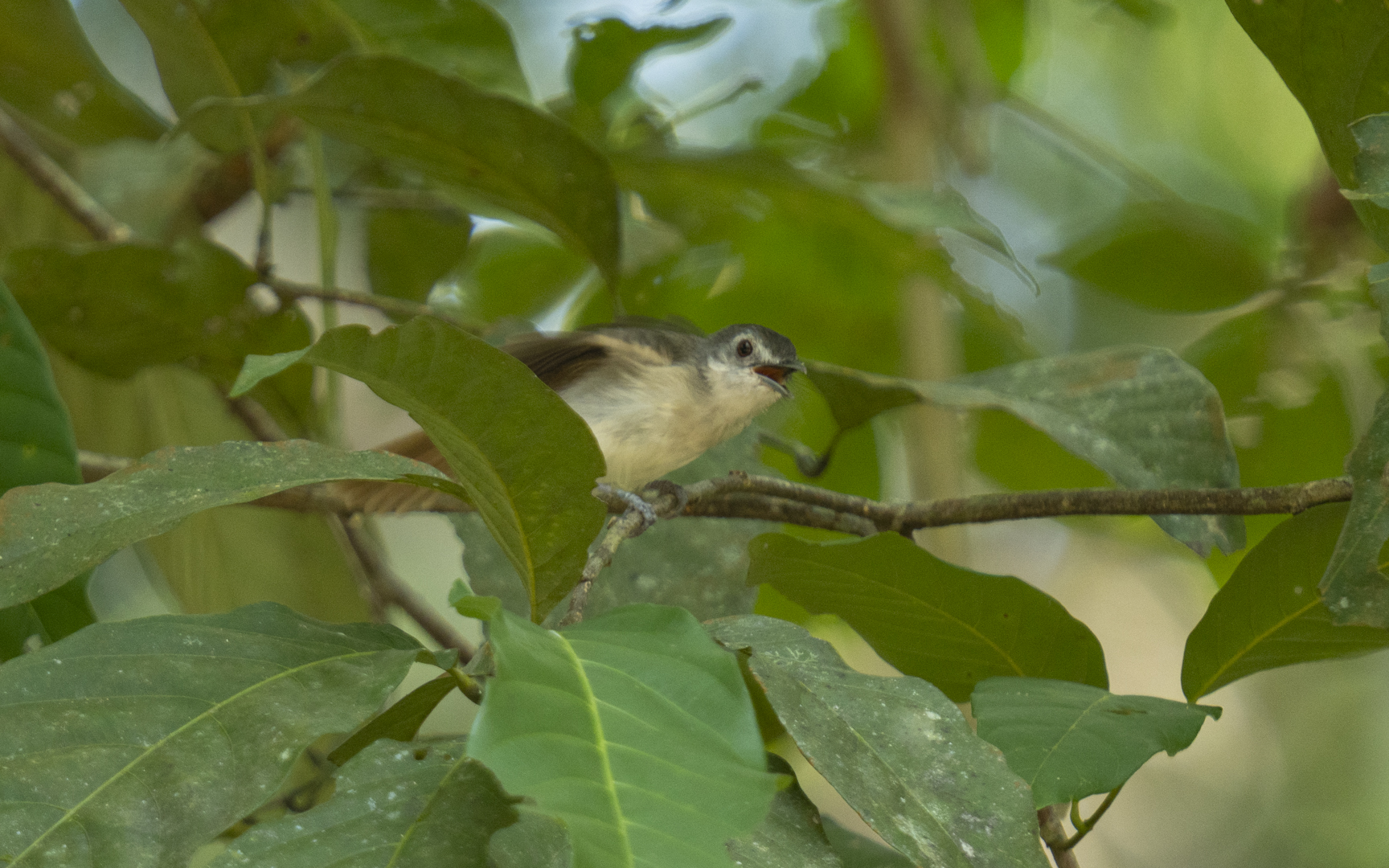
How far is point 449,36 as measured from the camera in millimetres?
2146

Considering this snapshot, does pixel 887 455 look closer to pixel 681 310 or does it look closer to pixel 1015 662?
pixel 681 310

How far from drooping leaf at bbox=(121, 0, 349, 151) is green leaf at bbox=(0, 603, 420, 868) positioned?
1316mm

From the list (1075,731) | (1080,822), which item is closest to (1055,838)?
(1080,822)

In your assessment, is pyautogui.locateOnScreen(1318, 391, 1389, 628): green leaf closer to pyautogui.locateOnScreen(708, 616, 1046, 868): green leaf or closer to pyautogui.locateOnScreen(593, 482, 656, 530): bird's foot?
pyautogui.locateOnScreen(708, 616, 1046, 868): green leaf

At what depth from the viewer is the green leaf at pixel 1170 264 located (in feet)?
8.75

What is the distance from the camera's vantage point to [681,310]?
276 centimetres

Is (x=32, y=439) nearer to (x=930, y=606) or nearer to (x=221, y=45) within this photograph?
(x=930, y=606)

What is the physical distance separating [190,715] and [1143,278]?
2.43m

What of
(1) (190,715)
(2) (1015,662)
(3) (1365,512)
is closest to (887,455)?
(2) (1015,662)

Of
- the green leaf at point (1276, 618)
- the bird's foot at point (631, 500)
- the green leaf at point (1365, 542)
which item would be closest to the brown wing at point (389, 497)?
the bird's foot at point (631, 500)

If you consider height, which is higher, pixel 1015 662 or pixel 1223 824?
pixel 1015 662

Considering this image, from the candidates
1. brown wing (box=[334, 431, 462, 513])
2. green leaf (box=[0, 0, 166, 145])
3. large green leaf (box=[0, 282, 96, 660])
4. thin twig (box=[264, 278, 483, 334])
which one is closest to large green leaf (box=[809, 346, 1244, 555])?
brown wing (box=[334, 431, 462, 513])

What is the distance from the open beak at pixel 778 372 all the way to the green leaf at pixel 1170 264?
2.52ft

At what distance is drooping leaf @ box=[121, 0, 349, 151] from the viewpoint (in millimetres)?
1932
